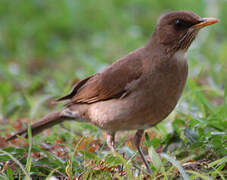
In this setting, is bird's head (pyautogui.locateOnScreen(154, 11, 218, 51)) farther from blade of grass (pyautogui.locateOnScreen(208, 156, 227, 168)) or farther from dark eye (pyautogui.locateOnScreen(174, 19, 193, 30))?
blade of grass (pyautogui.locateOnScreen(208, 156, 227, 168))

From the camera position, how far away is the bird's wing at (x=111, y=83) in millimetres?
5027

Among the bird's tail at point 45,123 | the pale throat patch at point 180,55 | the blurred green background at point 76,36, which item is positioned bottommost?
the pale throat patch at point 180,55

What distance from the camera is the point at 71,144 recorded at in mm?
5211

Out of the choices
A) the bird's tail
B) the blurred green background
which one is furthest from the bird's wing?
the blurred green background

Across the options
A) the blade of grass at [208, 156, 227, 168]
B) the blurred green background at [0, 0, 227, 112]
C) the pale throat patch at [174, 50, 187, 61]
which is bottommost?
the blade of grass at [208, 156, 227, 168]

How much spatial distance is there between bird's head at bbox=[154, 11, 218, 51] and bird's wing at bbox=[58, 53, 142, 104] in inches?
15.9

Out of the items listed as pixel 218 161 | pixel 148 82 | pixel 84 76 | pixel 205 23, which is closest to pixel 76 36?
pixel 84 76

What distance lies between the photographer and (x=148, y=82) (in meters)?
4.79

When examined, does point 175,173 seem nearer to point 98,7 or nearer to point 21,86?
point 21,86

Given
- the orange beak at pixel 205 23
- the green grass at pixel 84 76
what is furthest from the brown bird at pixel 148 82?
the green grass at pixel 84 76

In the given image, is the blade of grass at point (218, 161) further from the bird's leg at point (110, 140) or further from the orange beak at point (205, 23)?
the orange beak at point (205, 23)

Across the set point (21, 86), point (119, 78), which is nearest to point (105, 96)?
point (119, 78)

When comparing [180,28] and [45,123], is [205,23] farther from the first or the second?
[45,123]

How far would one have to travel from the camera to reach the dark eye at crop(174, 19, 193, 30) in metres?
4.85
